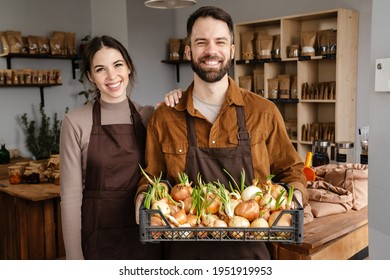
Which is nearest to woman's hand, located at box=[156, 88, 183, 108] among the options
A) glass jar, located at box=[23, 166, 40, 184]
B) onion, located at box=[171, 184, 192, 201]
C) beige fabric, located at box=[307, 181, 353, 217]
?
onion, located at box=[171, 184, 192, 201]

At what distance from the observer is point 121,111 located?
179 cm

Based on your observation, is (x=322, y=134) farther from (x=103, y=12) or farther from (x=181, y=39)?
(x=103, y=12)

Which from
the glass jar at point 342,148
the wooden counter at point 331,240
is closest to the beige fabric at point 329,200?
the wooden counter at point 331,240

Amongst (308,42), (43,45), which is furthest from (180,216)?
(43,45)

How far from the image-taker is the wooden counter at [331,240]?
194 cm

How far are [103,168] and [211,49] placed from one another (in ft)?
2.05

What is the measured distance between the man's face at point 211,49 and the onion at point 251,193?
395 mm

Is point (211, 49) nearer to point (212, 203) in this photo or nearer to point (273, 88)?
point (212, 203)

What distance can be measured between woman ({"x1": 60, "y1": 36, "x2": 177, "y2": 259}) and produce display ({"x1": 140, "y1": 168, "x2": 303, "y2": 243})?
1.20 feet

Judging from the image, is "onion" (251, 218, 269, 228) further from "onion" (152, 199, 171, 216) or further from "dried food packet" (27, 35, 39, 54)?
"dried food packet" (27, 35, 39, 54)

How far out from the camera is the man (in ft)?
4.98

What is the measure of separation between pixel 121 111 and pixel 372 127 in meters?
0.94

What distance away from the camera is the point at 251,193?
4.50 ft
